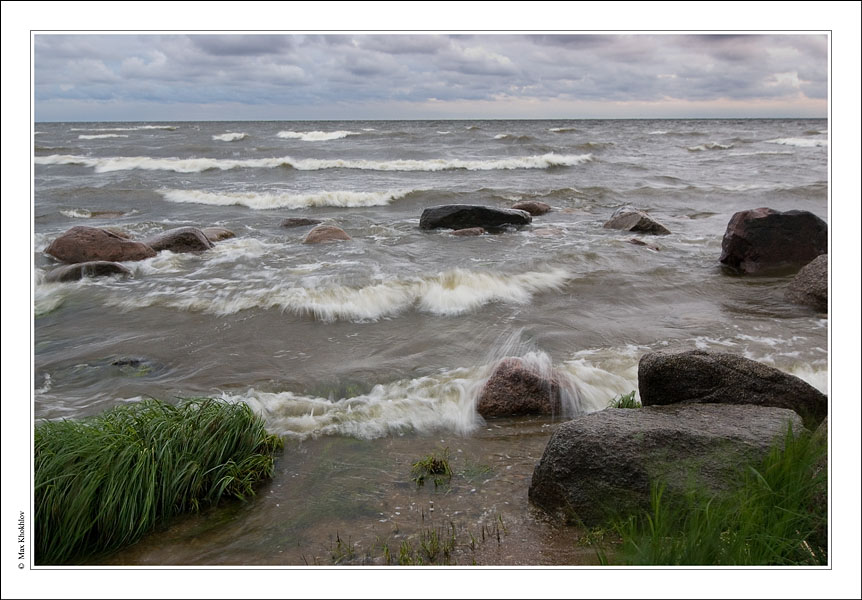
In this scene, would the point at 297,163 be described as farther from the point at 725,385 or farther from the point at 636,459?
the point at 636,459

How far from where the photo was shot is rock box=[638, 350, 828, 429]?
4.31m

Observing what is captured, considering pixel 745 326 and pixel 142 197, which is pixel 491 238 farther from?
pixel 142 197

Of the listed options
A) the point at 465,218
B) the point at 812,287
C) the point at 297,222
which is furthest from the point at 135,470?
the point at 297,222

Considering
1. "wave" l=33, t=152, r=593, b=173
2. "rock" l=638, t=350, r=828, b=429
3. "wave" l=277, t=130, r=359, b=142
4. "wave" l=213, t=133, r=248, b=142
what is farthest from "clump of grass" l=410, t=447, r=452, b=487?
"wave" l=213, t=133, r=248, b=142

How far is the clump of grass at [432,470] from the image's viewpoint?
168 inches

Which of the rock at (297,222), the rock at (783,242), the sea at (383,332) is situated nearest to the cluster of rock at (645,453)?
the sea at (383,332)

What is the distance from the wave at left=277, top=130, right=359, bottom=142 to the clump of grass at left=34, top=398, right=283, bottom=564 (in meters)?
31.3

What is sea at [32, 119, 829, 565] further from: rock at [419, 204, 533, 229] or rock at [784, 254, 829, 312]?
rock at [419, 204, 533, 229]

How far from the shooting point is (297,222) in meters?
13.8

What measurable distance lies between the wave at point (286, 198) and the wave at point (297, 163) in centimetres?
667

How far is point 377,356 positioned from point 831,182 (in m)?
4.16

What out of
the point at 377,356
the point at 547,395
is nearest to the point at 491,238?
the point at 377,356

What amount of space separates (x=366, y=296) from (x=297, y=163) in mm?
18267

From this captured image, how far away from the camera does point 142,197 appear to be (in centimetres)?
1755
